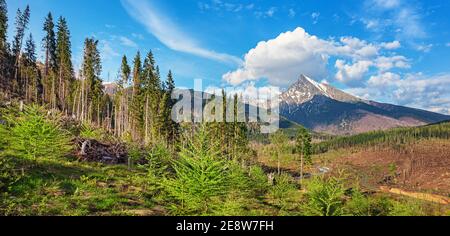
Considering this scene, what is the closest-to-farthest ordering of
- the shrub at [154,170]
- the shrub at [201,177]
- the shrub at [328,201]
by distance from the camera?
the shrub at [201,177]
the shrub at [328,201]
the shrub at [154,170]

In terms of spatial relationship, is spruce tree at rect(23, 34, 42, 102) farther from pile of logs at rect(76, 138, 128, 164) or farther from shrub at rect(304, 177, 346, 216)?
shrub at rect(304, 177, 346, 216)

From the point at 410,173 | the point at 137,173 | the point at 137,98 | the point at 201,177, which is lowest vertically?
the point at 410,173

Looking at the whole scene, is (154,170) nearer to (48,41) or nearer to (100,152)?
(100,152)

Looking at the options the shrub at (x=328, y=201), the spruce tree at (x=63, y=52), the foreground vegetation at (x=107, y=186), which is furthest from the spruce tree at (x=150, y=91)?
the shrub at (x=328, y=201)

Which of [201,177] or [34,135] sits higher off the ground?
[34,135]

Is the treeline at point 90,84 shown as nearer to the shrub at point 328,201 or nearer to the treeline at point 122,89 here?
the treeline at point 122,89

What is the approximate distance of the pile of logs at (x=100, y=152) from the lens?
29578 mm

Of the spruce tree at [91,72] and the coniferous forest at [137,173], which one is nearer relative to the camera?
the coniferous forest at [137,173]

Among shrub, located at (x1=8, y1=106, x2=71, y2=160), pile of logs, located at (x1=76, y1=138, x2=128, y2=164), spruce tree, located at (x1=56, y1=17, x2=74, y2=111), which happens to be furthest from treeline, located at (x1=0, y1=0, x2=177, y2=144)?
shrub, located at (x1=8, y1=106, x2=71, y2=160)

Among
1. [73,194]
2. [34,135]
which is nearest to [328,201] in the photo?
[73,194]

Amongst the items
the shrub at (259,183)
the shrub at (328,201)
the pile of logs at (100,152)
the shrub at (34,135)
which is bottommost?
the shrub at (259,183)

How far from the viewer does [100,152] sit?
1259 inches

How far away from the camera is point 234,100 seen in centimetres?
7744

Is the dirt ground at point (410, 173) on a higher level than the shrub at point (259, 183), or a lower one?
lower
